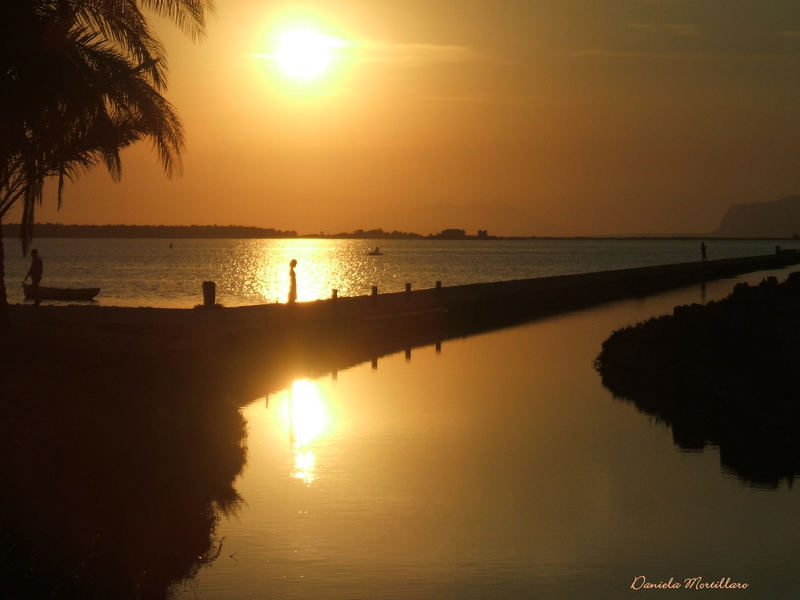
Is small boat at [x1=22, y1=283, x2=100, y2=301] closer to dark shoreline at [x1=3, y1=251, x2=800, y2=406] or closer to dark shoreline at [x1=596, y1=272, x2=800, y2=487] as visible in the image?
dark shoreline at [x1=3, y1=251, x2=800, y2=406]

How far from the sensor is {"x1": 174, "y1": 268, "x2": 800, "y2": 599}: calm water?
9516 mm

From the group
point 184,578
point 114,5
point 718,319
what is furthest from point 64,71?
point 718,319

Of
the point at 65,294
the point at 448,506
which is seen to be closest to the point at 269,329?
the point at 448,506

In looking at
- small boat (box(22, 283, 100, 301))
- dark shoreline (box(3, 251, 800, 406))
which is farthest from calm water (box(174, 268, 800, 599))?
small boat (box(22, 283, 100, 301))

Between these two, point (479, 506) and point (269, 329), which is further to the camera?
point (269, 329)

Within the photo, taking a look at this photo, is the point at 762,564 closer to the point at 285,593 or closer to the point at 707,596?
the point at 707,596

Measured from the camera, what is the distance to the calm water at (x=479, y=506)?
9.52 metres

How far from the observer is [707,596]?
9234 mm

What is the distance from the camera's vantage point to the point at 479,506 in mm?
11984

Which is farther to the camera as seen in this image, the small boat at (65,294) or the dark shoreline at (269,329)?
the small boat at (65,294)

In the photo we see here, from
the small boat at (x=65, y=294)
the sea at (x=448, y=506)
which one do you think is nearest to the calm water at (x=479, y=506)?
the sea at (x=448, y=506)

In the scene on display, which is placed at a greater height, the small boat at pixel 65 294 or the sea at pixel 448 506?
the small boat at pixel 65 294
